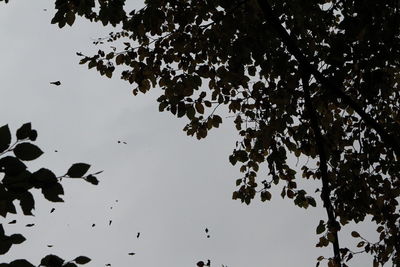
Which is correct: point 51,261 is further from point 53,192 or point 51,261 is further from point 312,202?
point 312,202

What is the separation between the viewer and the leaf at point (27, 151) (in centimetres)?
170

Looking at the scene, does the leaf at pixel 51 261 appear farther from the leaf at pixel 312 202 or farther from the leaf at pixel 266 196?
the leaf at pixel 266 196

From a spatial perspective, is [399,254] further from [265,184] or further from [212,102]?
[212,102]

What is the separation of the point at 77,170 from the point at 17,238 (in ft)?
1.05

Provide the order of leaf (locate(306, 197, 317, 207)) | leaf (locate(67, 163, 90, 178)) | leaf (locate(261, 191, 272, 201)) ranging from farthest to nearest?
leaf (locate(261, 191, 272, 201)), leaf (locate(306, 197, 317, 207)), leaf (locate(67, 163, 90, 178))

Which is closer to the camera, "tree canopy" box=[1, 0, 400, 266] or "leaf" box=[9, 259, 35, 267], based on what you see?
"leaf" box=[9, 259, 35, 267]

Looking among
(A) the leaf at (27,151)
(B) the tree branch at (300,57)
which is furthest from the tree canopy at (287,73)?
(A) the leaf at (27,151)

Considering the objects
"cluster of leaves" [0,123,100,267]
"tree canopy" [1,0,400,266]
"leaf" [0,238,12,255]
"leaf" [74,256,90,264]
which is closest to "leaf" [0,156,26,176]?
"cluster of leaves" [0,123,100,267]

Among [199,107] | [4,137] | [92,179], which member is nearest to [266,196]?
[199,107]

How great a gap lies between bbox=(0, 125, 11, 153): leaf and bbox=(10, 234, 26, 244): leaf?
316mm

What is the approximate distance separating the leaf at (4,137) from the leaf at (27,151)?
63 millimetres

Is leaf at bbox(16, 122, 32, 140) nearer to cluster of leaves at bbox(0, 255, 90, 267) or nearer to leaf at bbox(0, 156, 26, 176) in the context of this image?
leaf at bbox(0, 156, 26, 176)

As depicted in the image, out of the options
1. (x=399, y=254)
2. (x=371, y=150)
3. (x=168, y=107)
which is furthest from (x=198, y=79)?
(x=399, y=254)

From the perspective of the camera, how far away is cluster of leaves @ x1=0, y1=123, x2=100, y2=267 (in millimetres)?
1655
